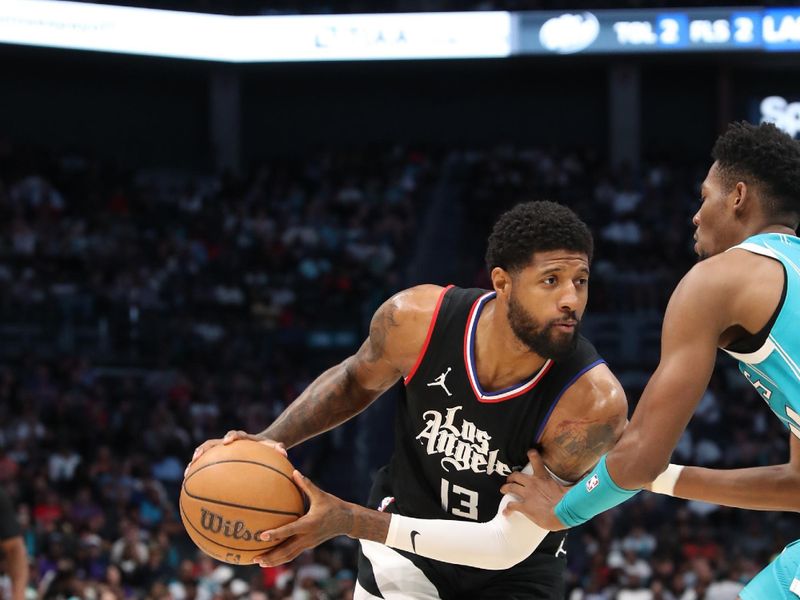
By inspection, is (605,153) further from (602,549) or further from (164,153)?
(602,549)

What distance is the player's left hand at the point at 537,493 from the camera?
3.30m

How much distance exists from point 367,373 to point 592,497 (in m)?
1.11

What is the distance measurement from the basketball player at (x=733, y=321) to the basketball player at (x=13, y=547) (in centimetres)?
299

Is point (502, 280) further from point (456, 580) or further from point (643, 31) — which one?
point (643, 31)

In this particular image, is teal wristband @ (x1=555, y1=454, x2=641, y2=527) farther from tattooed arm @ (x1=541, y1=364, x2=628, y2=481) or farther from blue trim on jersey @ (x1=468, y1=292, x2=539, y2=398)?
blue trim on jersey @ (x1=468, y1=292, x2=539, y2=398)

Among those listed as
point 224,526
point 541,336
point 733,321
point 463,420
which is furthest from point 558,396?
point 224,526

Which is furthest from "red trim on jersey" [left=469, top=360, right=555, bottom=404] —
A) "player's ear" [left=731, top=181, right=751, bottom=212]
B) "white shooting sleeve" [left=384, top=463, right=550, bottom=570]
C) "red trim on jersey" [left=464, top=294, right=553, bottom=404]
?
"player's ear" [left=731, top=181, right=751, bottom=212]

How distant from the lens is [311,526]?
10.9 feet

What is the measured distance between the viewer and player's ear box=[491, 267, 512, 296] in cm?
355

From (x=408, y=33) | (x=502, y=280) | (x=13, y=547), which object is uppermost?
(x=408, y=33)

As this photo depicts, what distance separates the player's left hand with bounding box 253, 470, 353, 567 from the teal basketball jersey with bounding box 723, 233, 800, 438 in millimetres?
1260

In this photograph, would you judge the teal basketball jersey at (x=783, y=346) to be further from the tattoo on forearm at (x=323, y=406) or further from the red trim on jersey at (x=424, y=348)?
the tattoo on forearm at (x=323, y=406)

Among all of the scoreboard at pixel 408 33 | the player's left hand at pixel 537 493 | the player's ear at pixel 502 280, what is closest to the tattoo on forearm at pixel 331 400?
the player's ear at pixel 502 280

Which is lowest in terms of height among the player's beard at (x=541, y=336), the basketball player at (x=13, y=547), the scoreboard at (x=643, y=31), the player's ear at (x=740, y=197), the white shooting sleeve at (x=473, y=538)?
the basketball player at (x=13, y=547)
